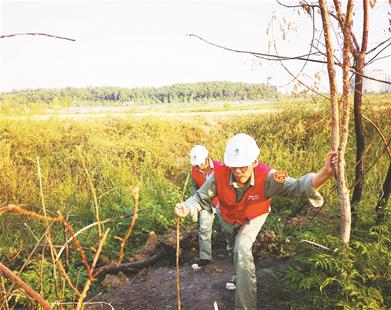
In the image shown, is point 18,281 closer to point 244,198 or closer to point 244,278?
point 244,278

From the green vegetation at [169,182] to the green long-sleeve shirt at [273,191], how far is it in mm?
376

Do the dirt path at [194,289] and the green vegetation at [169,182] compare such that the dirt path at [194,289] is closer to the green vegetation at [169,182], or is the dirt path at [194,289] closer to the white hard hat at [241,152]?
the green vegetation at [169,182]

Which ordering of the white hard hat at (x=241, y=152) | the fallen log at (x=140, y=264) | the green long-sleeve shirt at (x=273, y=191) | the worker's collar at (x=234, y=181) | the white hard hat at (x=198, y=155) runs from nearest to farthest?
the green long-sleeve shirt at (x=273, y=191), the white hard hat at (x=241, y=152), the worker's collar at (x=234, y=181), the white hard hat at (x=198, y=155), the fallen log at (x=140, y=264)

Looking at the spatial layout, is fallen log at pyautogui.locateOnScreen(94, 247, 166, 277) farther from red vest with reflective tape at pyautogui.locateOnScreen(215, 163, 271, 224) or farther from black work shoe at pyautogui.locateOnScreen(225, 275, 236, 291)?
red vest with reflective tape at pyautogui.locateOnScreen(215, 163, 271, 224)

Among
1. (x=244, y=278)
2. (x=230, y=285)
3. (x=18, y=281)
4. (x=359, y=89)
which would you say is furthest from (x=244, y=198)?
(x=18, y=281)

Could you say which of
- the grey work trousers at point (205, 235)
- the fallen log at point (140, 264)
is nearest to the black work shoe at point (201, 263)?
the grey work trousers at point (205, 235)

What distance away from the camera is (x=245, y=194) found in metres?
3.80

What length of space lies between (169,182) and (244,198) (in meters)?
4.86

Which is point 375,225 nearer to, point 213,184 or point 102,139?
point 213,184

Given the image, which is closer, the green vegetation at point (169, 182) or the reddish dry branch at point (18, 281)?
the reddish dry branch at point (18, 281)

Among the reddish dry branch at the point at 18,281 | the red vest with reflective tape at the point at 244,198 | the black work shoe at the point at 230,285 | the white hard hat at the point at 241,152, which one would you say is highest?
the reddish dry branch at the point at 18,281

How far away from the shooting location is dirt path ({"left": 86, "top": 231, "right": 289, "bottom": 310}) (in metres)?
4.08

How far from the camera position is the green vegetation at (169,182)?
3.19m

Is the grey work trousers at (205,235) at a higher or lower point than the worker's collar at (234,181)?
lower
